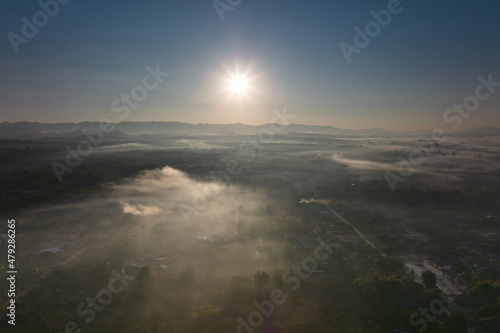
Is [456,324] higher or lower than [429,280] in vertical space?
lower

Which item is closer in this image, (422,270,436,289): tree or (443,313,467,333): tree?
(443,313,467,333): tree

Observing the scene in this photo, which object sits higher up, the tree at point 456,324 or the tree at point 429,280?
the tree at point 429,280

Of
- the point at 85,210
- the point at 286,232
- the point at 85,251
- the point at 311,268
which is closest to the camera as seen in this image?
the point at 311,268

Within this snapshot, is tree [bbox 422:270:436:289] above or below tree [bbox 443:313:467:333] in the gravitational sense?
above

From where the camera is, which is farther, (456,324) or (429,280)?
(429,280)

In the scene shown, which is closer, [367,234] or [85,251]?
[85,251]

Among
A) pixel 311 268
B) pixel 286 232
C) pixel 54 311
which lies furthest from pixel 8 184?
pixel 311 268

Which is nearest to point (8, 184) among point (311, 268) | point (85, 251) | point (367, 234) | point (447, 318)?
point (85, 251)

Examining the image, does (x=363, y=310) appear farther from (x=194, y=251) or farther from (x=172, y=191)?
(x=172, y=191)

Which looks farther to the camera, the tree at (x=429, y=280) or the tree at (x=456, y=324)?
the tree at (x=429, y=280)

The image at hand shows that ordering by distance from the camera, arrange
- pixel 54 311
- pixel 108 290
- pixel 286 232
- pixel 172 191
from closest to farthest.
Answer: pixel 54 311 < pixel 108 290 < pixel 286 232 < pixel 172 191
